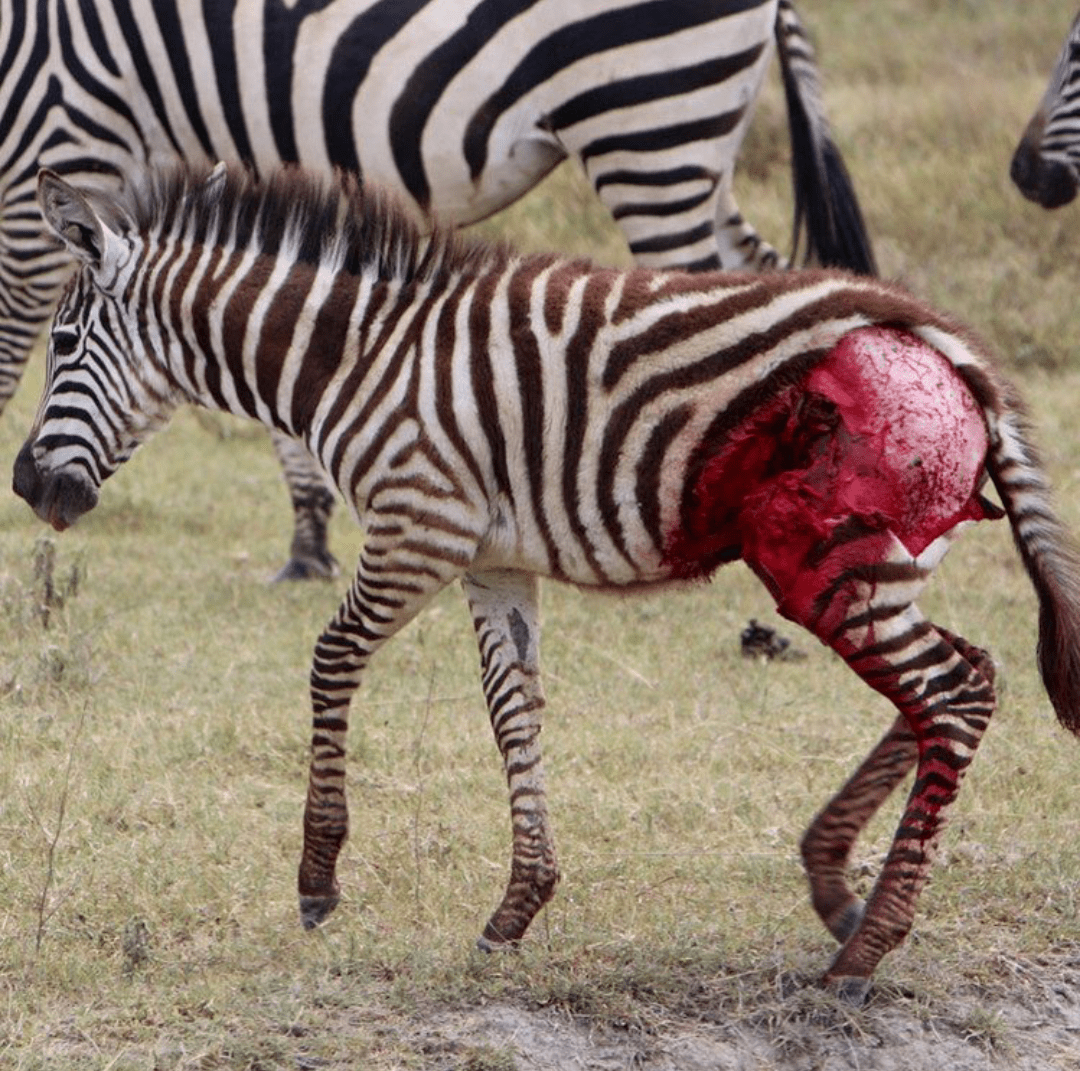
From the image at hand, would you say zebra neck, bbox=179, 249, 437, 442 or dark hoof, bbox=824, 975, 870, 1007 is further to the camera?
zebra neck, bbox=179, 249, 437, 442

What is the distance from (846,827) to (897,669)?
2.12 ft

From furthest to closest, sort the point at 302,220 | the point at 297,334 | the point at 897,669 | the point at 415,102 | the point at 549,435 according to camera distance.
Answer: the point at 415,102 → the point at 302,220 → the point at 297,334 → the point at 549,435 → the point at 897,669

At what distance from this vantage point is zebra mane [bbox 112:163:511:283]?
475 centimetres

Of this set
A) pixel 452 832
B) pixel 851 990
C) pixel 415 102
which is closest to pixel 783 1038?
pixel 851 990

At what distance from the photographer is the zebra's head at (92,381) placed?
4852mm

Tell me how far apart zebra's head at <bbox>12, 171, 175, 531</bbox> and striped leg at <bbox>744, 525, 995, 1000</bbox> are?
1.73 m

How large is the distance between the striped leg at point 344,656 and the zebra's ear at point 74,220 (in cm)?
103

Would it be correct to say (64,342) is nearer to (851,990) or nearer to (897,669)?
(897,669)

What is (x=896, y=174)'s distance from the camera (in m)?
12.7

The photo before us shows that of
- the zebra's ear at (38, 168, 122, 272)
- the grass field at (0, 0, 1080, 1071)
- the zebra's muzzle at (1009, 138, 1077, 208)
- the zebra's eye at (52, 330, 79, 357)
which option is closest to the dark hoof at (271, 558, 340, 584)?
the grass field at (0, 0, 1080, 1071)

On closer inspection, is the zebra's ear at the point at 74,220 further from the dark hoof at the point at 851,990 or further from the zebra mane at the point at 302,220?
the dark hoof at the point at 851,990

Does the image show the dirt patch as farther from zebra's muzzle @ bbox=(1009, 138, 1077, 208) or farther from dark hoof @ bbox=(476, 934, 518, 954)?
zebra's muzzle @ bbox=(1009, 138, 1077, 208)

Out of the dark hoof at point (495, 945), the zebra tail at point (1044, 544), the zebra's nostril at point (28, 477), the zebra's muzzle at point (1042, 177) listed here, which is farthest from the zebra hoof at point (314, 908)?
the zebra's muzzle at point (1042, 177)

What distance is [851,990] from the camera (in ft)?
14.5
